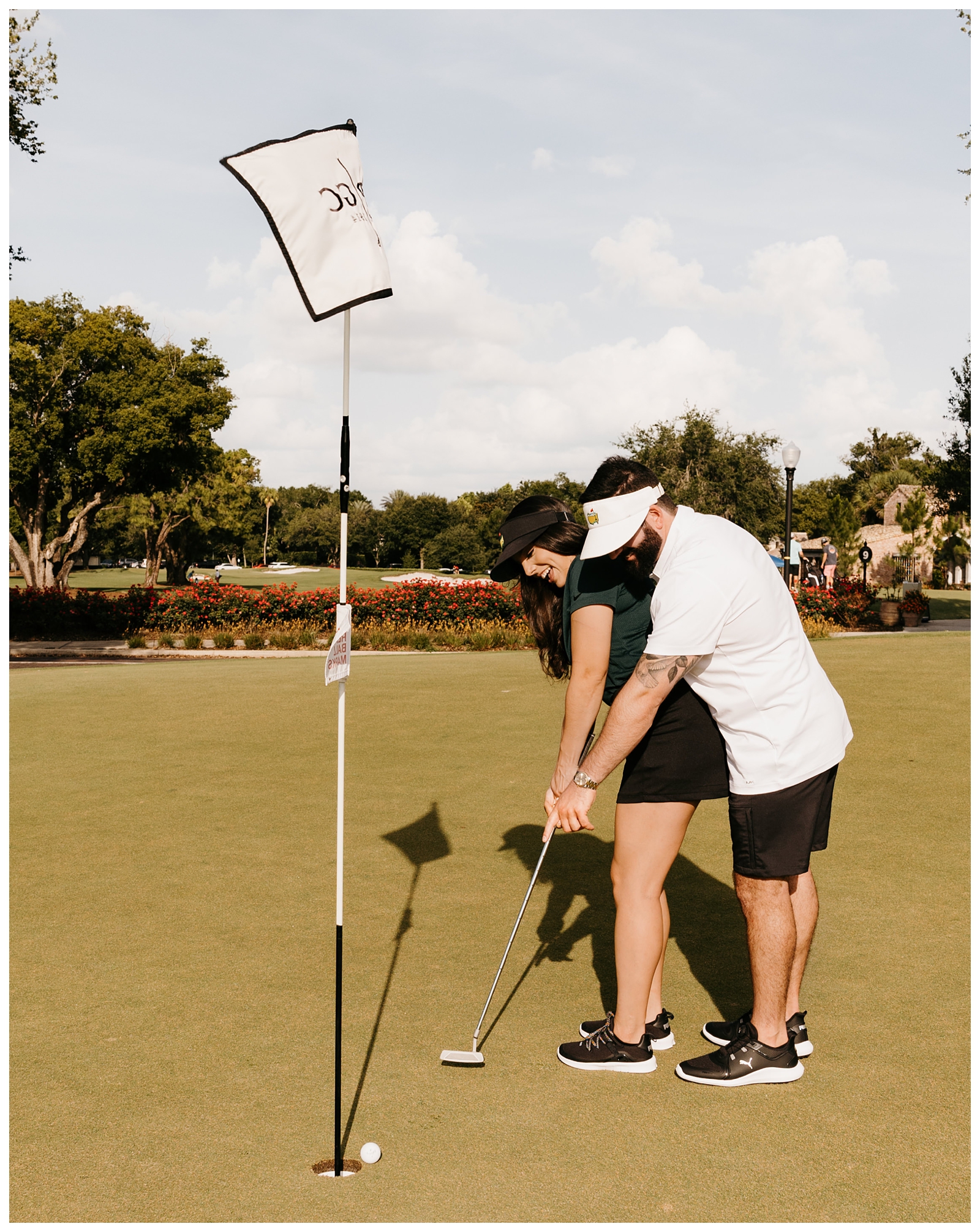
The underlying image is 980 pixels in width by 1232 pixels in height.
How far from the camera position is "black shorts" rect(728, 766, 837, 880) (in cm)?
348

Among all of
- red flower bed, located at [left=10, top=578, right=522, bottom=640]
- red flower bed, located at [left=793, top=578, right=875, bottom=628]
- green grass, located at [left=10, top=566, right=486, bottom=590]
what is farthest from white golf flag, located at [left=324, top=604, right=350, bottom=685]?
green grass, located at [left=10, top=566, right=486, bottom=590]

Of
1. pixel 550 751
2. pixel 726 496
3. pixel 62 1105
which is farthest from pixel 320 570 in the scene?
pixel 62 1105

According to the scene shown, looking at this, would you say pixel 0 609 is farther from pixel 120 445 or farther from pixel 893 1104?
pixel 120 445

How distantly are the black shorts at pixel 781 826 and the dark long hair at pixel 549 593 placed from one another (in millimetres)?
825

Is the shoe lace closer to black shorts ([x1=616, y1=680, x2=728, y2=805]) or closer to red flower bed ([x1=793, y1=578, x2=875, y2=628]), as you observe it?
black shorts ([x1=616, y1=680, x2=728, y2=805])

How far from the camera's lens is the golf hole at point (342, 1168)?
296cm

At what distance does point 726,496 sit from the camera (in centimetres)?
5944

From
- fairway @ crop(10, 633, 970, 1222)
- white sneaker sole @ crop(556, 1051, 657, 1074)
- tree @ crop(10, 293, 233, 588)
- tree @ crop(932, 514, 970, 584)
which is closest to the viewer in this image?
fairway @ crop(10, 633, 970, 1222)

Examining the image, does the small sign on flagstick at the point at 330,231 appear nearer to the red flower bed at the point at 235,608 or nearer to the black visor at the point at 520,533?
the black visor at the point at 520,533

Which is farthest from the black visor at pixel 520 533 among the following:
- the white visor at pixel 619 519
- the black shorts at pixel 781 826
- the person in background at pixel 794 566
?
the person in background at pixel 794 566

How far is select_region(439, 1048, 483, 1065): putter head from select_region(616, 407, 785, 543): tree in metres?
56.0

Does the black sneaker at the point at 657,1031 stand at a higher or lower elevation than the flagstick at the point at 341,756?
lower

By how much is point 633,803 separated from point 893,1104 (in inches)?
48.8

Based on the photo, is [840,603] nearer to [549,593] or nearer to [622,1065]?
[549,593]
